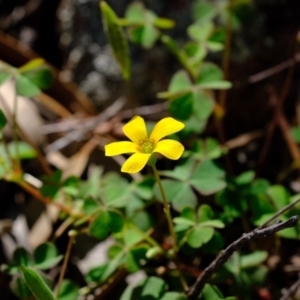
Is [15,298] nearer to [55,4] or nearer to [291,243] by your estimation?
[291,243]

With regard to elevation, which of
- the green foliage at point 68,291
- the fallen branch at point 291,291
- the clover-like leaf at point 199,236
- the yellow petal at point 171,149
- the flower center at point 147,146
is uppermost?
the yellow petal at point 171,149

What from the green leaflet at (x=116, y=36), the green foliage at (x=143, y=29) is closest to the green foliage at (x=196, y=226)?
the green leaflet at (x=116, y=36)

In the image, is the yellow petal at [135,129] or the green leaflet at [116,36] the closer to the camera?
the yellow petal at [135,129]

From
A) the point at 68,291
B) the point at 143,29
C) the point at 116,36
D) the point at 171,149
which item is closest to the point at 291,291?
the point at 171,149

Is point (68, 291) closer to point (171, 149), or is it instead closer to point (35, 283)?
point (35, 283)

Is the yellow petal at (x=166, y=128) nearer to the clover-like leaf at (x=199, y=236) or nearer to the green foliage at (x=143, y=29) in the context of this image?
the clover-like leaf at (x=199, y=236)

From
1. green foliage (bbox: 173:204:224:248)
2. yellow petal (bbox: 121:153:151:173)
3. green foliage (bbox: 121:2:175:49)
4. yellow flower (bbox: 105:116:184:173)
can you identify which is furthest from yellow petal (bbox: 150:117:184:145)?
green foliage (bbox: 121:2:175:49)
